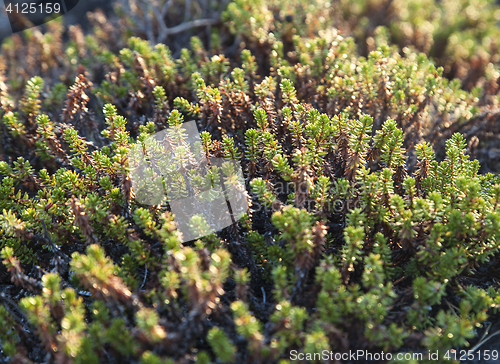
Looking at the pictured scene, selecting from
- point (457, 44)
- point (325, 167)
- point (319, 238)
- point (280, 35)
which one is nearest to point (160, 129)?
point (325, 167)

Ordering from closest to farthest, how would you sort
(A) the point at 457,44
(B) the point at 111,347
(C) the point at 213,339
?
(C) the point at 213,339, (B) the point at 111,347, (A) the point at 457,44

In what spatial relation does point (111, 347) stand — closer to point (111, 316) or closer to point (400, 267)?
point (111, 316)

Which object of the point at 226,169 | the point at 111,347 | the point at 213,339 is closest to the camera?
the point at 213,339
